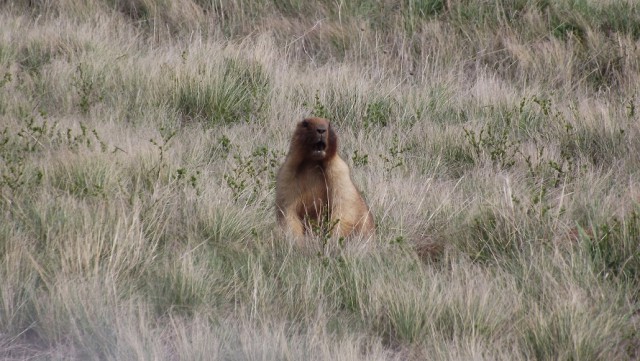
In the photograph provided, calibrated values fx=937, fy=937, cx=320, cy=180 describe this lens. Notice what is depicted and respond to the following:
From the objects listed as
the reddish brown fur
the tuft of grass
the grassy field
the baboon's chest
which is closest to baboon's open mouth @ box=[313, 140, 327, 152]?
Result: the reddish brown fur

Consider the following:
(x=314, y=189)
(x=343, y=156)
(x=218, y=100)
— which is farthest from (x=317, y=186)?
(x=218, y=100)

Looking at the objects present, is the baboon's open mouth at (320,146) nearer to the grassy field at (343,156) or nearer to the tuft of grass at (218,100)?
the grassy field at (343,156)

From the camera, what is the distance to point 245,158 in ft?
19.4

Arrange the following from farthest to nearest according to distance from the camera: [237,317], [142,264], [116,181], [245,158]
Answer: [245,158] → [116,181] → [142,264] → [237,317]

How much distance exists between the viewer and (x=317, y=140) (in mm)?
4977

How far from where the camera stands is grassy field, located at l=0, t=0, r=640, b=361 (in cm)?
377

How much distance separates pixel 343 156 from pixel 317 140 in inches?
72.5

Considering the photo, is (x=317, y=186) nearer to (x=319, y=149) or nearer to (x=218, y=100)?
(x=319, y=149)

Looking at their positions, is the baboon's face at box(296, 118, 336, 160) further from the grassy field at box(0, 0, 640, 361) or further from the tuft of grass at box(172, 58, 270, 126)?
the tuft of grass at box(172, 58, 270, 126)

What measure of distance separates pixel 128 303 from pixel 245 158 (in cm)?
216

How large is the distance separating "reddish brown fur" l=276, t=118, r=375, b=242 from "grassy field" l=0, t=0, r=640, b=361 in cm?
16

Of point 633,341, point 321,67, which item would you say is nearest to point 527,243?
point 633,341

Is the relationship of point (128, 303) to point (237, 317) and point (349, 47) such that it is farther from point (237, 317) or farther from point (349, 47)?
point (349, 47)

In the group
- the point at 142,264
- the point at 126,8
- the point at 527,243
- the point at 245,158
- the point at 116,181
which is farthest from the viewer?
the point at 126,8
